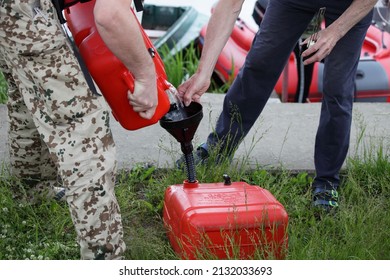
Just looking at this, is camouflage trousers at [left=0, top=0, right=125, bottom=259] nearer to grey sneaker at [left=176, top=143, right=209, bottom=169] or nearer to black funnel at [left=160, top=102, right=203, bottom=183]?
black funnel at [left=160, top=102, right=203, bottom=183]

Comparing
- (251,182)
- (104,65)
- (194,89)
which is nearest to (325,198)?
(251,182)

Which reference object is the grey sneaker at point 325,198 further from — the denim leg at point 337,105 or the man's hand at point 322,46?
the man's hand at point 322,46

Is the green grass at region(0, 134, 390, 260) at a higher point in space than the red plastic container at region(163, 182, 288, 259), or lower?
lower

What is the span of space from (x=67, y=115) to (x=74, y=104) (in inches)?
2.0

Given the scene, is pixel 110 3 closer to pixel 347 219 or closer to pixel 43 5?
pixel 43 5

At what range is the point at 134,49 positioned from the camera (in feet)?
9.16

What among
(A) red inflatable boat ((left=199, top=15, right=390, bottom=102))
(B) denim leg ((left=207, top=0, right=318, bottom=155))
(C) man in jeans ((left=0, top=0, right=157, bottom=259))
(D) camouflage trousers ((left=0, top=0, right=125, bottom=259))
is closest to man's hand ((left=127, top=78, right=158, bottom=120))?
(C) man in jeans ((left=0, top=0, right=157, bottom=259))

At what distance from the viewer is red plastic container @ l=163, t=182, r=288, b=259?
314cm

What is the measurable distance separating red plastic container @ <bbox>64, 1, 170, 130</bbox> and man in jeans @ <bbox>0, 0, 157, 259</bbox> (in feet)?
0.21

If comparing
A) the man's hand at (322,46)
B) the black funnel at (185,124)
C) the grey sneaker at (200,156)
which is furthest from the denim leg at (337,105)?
the black funnel at (185,124)

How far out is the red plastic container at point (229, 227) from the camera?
3.14 meters

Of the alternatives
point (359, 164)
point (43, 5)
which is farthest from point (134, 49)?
point (359, 164)

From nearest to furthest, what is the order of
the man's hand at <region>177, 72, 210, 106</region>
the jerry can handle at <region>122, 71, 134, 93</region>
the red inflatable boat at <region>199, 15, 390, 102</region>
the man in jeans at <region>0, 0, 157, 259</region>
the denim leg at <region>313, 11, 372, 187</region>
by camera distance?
the man in jeans at <region>0, 0, 157, 259</region> → the jerry can handle at <region>122, 71, 134, 93</region> → the man's hand at <region>177, 72, 210, 106</region> → the denim leg at <region>313, 11, 372, 187</region> → the red inflatable boat at <region>199, 15, 390, 102</region>
